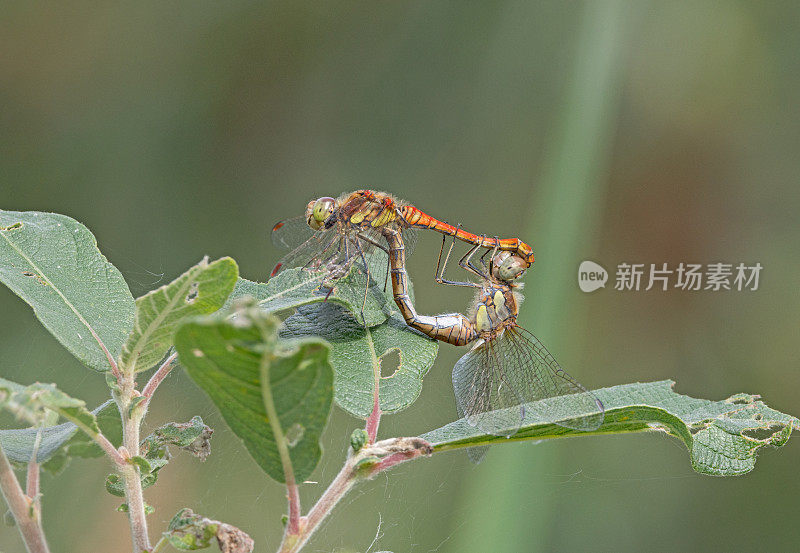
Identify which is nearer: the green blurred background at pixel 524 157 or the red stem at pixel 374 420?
the red stem at pixel 374 420

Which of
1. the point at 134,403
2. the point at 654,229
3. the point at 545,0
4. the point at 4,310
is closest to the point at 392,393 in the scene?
the point at 134,403

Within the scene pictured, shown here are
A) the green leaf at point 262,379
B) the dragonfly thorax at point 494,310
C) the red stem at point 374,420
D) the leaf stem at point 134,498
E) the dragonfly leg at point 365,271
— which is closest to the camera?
the green leaf at point 262,379

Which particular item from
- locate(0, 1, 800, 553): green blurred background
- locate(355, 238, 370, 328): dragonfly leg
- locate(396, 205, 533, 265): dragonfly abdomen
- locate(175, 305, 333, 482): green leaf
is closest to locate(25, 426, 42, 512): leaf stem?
locate(175, 305, 333, 482): green leaf

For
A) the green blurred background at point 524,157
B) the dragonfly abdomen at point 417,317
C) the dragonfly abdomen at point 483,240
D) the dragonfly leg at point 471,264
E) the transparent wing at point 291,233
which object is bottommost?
the dragonfly abdomen at point 417,317

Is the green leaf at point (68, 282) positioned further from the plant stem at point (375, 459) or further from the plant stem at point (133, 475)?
the plant stem at point (375, 459)

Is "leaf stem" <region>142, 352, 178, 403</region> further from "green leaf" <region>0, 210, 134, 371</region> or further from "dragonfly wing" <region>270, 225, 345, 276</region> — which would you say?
"dragonfly wing" <region>270, 225, 345, 276</region>

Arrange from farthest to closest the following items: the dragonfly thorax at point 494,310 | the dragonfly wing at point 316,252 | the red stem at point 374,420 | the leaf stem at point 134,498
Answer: the dragonfly thorax at point 494,310
the dragonfly wing at point 316,252
the red stem at point 374,420
the leaf stem at point 134,498

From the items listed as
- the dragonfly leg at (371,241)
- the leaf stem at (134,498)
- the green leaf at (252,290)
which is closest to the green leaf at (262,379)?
the leaf stem at (134,498)

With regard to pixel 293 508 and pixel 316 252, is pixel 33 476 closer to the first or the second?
pixel 293 508
